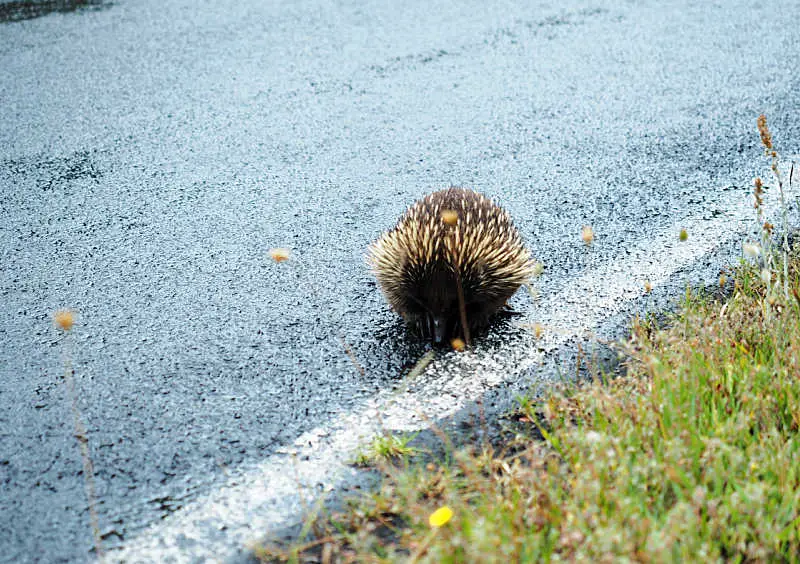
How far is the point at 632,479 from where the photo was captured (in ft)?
7.08

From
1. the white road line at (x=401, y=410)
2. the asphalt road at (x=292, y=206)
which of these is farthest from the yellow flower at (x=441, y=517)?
the asphalt road at (x=292, y=206)

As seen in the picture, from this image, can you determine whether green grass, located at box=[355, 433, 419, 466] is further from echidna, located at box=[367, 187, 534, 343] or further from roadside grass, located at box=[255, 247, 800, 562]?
echidna, located at box=[367, 187, 534, 343]

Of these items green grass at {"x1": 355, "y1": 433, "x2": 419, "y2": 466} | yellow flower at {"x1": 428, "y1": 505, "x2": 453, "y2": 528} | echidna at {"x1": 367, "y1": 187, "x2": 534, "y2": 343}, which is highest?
echidna at {"x1": 367, "y1": 187, "x2": 534, "y2": 343}

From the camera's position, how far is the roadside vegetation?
6.59 ft

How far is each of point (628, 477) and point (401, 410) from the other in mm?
920

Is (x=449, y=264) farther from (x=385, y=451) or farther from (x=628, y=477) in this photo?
(x=628, y=477)

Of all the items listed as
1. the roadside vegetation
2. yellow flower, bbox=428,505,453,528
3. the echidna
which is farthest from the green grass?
the echidna

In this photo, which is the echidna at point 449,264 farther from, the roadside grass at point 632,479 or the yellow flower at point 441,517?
the yellow flower at point 441,517

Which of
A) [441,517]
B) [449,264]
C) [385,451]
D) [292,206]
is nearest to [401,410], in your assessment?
[385,451]

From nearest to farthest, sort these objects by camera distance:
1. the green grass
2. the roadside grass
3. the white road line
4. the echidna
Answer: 1. the roadside grass
2. the white road line
3. the green grass
4. the echidna

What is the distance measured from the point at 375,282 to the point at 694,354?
1.49 metres

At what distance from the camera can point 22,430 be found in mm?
2779

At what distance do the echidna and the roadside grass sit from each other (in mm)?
546

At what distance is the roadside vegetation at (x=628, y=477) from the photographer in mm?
2008
